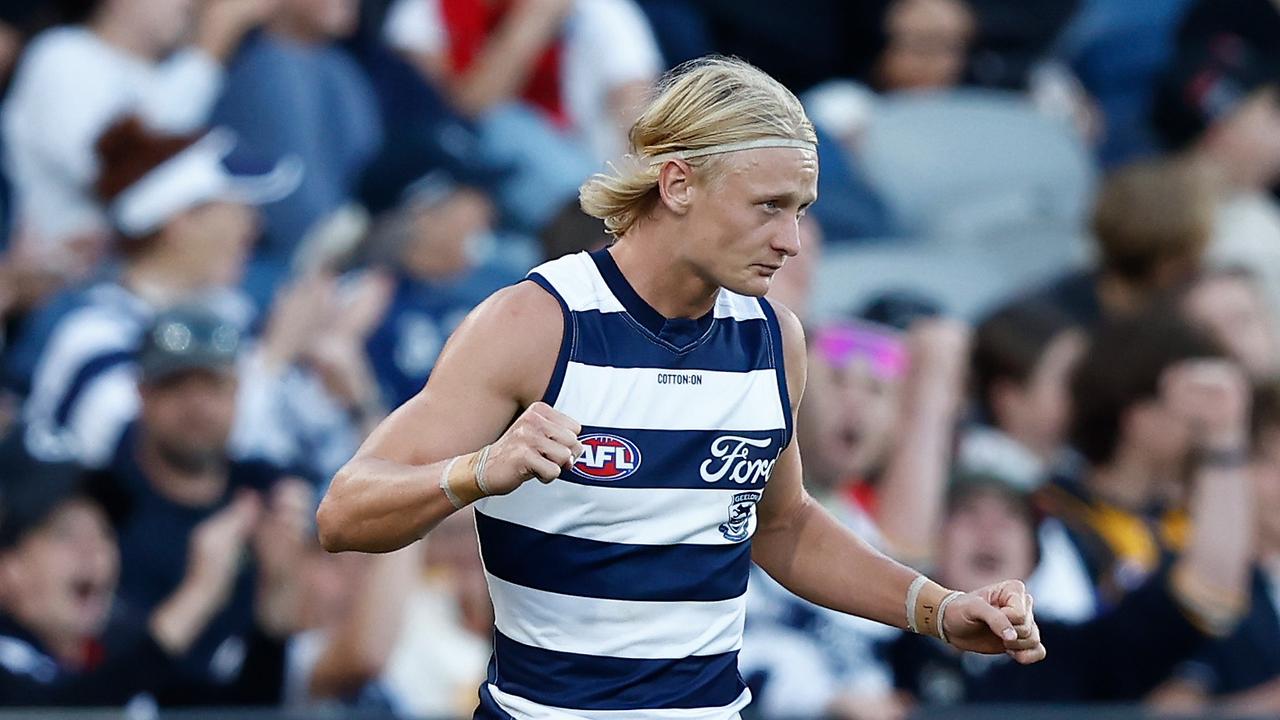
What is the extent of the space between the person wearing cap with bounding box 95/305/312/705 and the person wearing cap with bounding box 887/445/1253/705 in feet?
6.56

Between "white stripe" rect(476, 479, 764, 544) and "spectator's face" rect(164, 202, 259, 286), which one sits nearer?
"white stripe" rect(476, 479, 764, 544)

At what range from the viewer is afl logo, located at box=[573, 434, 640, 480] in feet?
11.4

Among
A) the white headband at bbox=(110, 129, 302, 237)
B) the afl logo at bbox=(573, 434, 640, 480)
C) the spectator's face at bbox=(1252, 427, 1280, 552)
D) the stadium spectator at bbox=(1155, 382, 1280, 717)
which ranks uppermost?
the afl logo at bbox=(573, 434, 640, 480)

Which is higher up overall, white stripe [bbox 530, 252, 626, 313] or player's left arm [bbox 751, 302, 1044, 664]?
white stripe [bbox 530, 252, 626, 313]

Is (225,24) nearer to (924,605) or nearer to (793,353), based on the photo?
(793,353)

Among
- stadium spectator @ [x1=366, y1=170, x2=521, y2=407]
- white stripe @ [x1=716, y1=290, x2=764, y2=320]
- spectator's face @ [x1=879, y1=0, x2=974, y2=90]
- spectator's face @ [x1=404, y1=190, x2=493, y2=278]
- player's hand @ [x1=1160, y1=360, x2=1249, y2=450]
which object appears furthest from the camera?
spectator's face @ [x1=879, y1=0, x2=974, y2=90]

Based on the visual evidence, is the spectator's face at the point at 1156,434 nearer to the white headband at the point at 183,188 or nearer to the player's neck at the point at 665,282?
the white headband at the point at 183,188

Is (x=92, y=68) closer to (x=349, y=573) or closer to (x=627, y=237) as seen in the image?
(x=349, y=573)

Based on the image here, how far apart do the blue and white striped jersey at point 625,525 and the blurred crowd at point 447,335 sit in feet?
8.10

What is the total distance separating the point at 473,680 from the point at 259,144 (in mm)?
2303

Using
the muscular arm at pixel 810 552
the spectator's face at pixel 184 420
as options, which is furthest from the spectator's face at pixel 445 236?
the muscular arm at pixel 810 552

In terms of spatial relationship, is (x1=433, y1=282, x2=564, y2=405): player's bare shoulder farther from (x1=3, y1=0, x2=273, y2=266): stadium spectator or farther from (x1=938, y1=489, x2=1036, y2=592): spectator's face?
(x1=3, y1=0, x2=273, y2=266): stadium spectator

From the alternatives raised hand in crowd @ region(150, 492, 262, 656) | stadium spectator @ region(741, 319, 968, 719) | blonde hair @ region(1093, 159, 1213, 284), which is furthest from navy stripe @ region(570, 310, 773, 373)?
blonde hair @ region(1093, 159, 1213, 284)

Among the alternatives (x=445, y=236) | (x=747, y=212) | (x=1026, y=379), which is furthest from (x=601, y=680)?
(x=1026, y=379)
